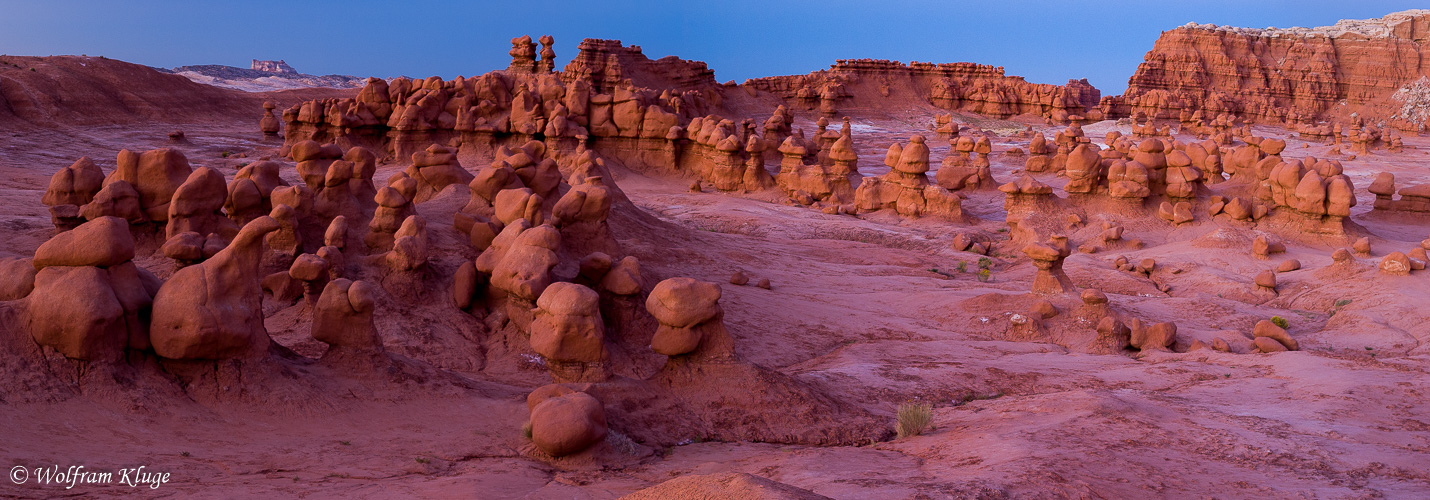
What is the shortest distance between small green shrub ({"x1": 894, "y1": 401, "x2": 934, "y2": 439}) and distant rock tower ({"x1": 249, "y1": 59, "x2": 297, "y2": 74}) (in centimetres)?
8024

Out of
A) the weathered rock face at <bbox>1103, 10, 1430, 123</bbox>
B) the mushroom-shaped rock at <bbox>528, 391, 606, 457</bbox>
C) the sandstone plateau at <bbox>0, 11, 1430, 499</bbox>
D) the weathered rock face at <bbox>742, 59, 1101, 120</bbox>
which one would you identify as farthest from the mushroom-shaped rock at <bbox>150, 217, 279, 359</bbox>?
the weathered rock face at <bbox>1103, 10, 1430, 123</bbox>

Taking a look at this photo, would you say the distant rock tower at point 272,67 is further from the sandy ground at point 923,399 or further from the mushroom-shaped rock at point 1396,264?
the mushroom-shaped rock at point 1396,264

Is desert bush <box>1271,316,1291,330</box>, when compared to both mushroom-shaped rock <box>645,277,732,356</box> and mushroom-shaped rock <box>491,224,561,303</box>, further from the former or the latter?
mushroom-shaped rock <box>491,224,561,303</box>

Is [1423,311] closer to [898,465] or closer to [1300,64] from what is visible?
[898,465]

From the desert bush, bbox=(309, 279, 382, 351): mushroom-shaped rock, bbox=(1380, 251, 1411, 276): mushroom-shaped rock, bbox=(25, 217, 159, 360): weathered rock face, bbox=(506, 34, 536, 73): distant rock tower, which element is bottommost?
the desert bush

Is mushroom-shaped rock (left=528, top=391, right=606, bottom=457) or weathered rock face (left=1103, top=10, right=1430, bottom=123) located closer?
mushroom-shaped rock (left=528, top=391, right=606, bottom=457)

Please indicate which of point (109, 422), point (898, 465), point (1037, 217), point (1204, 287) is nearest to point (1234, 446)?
point (898, 465)

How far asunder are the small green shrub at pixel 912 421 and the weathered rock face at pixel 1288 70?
5037 centimetres

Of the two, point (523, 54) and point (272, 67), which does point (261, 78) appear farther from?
point (523, 54)

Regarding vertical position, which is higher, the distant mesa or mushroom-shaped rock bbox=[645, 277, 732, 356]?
the distant mesa

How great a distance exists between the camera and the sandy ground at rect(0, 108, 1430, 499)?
4.97 meters

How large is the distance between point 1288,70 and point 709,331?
6088 centimetres

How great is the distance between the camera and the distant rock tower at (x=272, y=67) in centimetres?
7769

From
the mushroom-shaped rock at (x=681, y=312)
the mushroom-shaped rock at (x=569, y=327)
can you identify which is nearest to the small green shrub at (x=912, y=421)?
the mushroom-shaped rock at (x=681, y=312)
